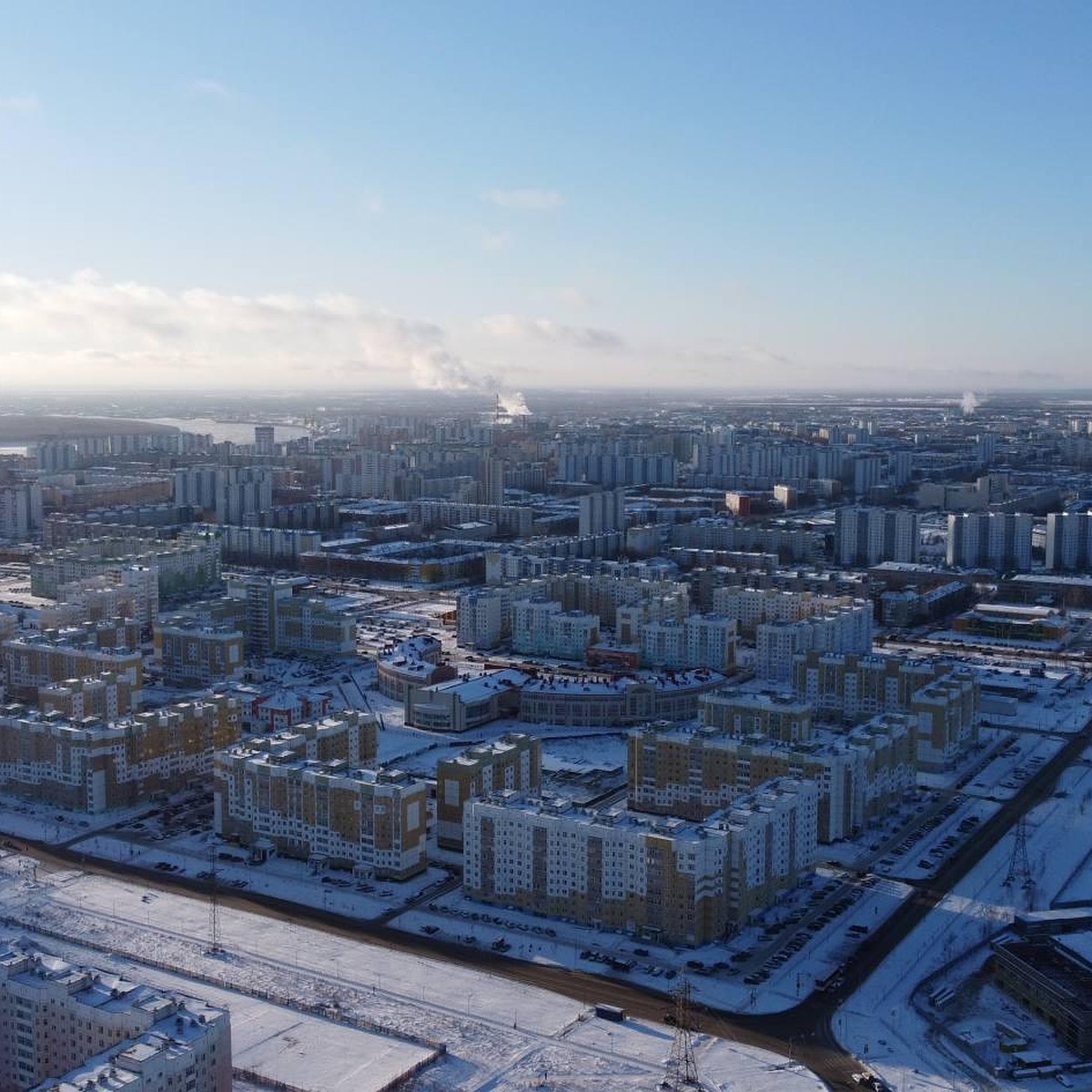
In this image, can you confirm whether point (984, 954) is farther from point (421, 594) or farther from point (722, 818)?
point (421, 594)

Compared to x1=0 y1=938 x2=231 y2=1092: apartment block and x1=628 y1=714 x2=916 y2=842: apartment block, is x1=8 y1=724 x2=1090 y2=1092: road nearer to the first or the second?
x1=628 y1=714 x2=916 y2=842: apartment block

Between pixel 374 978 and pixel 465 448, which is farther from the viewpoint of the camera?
pixel 465 448

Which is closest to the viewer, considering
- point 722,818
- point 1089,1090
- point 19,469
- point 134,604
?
point 1089,1090

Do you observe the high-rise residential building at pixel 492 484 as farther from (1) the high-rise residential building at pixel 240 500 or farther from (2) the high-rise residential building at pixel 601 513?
(1) the high-rise residential building at pixel 240 500

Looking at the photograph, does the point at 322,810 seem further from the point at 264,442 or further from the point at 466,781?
the point at 264,442

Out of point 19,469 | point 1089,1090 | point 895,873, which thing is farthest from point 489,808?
point 19,469

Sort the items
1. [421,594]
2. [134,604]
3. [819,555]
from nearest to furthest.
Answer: [134,604]
[421,594]
[819,555]

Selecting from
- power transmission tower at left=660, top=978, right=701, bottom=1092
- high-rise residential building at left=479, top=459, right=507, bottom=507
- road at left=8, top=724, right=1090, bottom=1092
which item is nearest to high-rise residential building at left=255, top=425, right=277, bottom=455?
high-rise residential building at left=479, top=459, right=507, bottom=507
